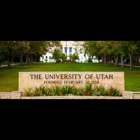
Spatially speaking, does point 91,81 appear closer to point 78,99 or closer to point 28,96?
point 78,99

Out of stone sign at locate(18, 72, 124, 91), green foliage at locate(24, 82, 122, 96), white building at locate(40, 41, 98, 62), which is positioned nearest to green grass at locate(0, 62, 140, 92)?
stone sign at locate(18, 72, 124, 91)

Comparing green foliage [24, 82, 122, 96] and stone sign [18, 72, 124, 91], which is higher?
stone sign [18, 72, 124, 91]

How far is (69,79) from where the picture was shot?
1548cm

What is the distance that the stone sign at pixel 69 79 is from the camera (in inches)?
605

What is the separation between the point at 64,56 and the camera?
222 feet

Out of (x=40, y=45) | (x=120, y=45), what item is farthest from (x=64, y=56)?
(x=120, y=45)

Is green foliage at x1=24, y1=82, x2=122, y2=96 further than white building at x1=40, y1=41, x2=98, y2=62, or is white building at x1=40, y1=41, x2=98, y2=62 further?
white building at x1=40, y1=41, x2=98, y2=62

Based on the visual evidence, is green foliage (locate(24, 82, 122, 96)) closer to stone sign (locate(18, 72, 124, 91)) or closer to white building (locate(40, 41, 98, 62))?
stone sign (locate(18, 72, 124, 91))

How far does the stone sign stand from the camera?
1536 centimetres

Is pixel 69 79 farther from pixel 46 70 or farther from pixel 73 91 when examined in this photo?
pixel 46 70

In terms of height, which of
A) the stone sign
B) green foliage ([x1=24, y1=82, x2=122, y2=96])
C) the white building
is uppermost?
the white building

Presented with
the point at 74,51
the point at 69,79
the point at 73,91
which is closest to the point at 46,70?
the point at 69,79

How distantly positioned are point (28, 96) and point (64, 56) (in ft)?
173

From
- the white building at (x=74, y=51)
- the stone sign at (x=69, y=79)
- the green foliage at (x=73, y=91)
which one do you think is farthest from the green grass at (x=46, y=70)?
the white building at (x=74, y=51)
